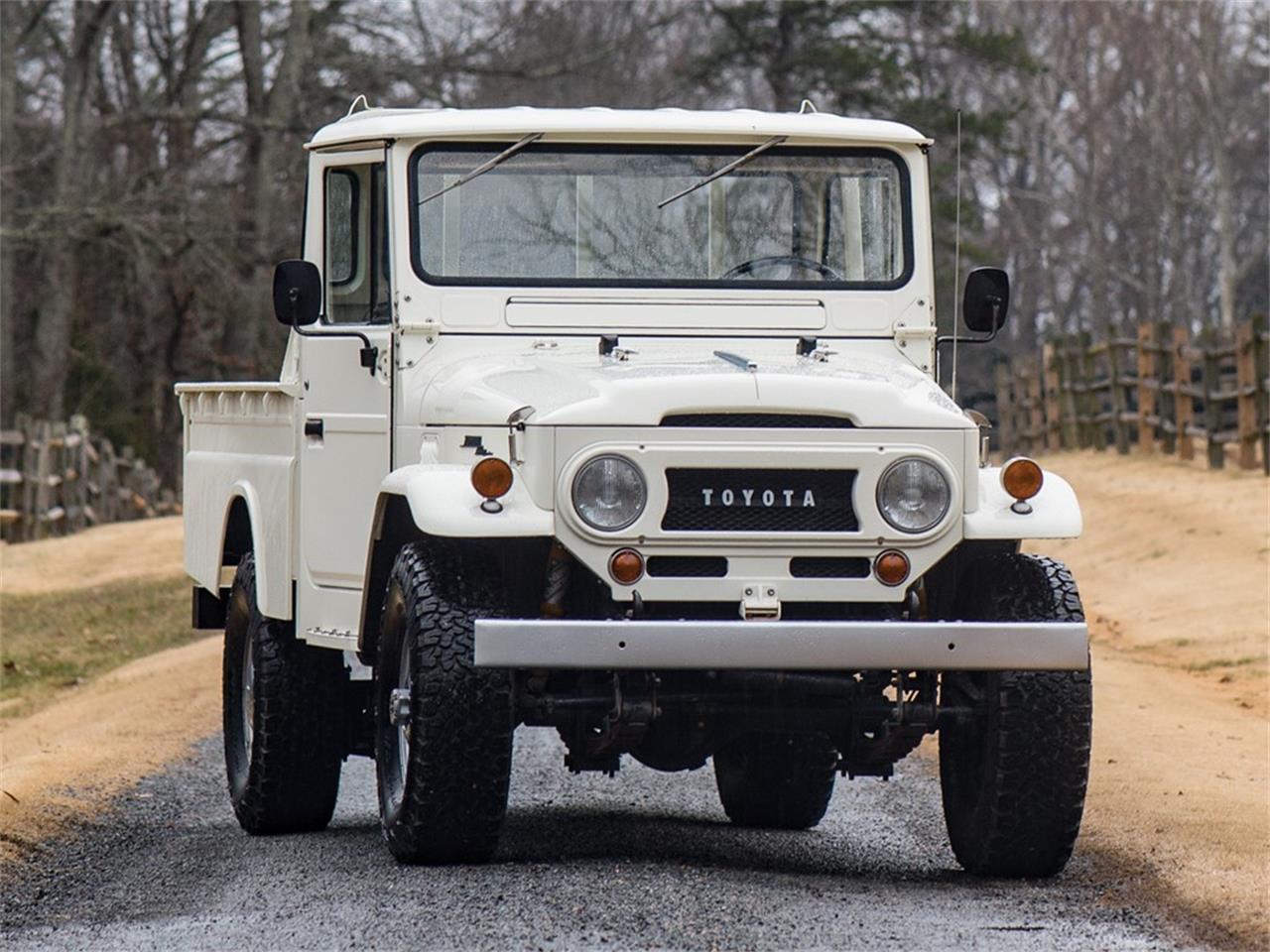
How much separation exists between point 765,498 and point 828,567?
266 millimetres

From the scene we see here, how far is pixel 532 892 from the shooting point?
21.6 ft

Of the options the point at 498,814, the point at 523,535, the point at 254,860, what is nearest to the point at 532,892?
the point at 498,814

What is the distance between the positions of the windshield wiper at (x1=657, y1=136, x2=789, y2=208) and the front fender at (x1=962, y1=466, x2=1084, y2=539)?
1.64m

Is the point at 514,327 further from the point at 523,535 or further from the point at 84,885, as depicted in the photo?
the point at 84,885

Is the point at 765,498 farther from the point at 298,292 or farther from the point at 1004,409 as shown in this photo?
the point at 1004,409

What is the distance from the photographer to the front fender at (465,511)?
6613 millimetres

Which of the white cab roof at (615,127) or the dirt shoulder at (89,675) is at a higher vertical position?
the white cab roof at (615,127)

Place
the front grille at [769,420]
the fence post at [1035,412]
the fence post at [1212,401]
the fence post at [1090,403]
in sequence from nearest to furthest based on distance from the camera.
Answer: the front grille at [769,420]
the fence post at [1212,401]
the fence post at [1090,403]
the fence post at [1035,412]

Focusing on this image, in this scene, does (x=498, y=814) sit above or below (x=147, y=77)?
below

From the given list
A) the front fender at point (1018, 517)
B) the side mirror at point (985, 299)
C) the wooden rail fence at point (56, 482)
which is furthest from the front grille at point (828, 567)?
the wooden rail fence at point (56, 482)

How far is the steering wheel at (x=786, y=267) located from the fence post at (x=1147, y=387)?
2200 centimetres

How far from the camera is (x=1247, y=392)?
2498 centimetres

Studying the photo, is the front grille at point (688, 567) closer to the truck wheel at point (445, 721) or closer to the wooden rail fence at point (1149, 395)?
the truck wheel at point (445, 721)

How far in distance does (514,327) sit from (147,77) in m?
41.0
